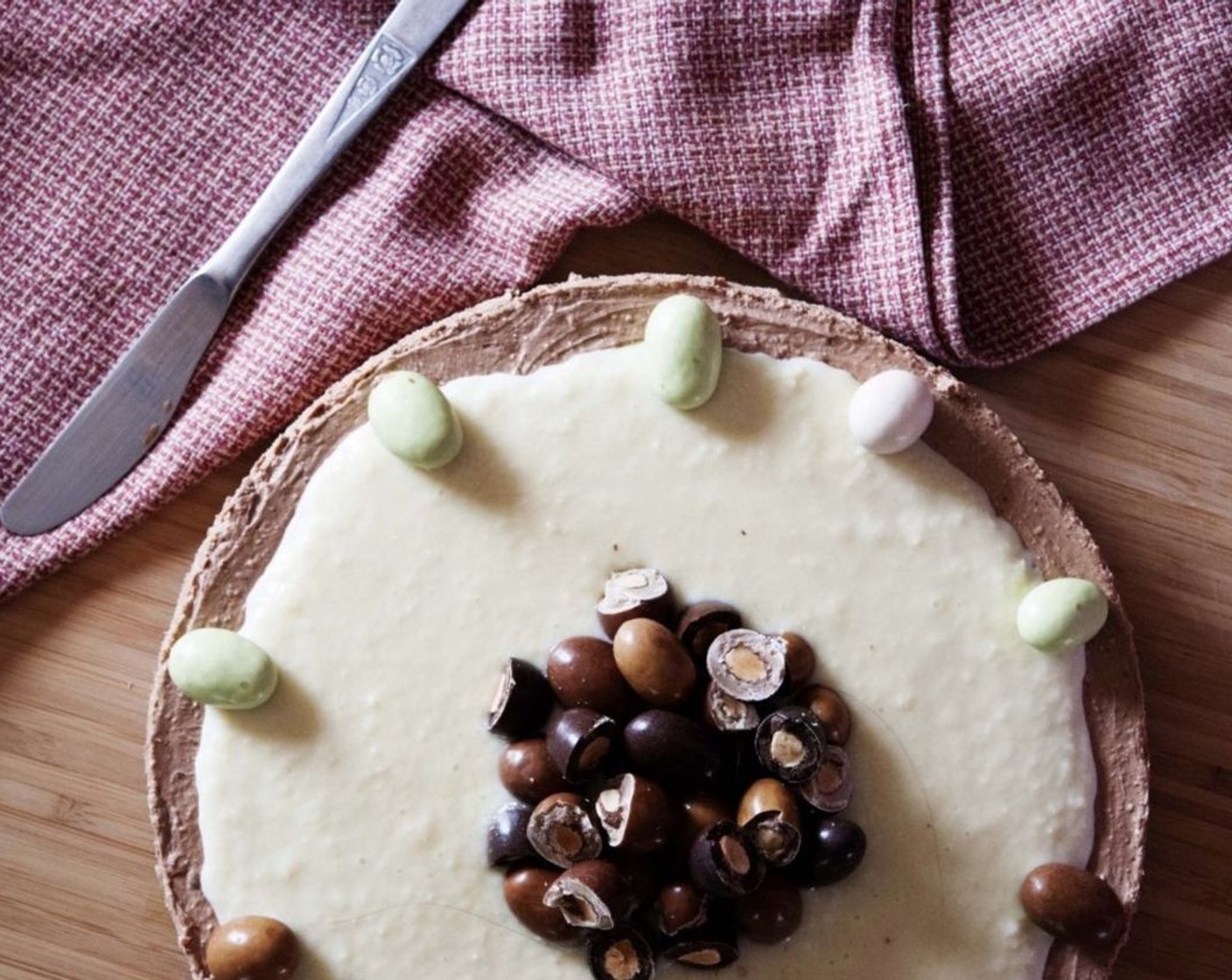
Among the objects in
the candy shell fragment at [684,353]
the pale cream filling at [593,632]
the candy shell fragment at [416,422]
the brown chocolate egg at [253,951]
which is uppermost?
the candy shell fragment at [684,353]

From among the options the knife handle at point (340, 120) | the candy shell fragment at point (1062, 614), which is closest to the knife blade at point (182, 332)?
the knife handle at point (340, 120)

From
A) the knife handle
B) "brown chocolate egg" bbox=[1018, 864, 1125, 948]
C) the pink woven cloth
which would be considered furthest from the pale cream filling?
the knife handle

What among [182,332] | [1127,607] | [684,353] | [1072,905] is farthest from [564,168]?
[1072,905]

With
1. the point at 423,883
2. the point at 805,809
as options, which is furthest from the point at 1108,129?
the point at 423,883

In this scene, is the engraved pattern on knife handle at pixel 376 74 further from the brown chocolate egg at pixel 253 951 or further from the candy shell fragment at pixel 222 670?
the brown chocolate egg at pixel 253 951

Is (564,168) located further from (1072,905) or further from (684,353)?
(1072,905)

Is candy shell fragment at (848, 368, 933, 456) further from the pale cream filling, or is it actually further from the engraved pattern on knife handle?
the engraved pattern on knife handle

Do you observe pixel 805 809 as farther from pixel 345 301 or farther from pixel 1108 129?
pixel 1108 129
